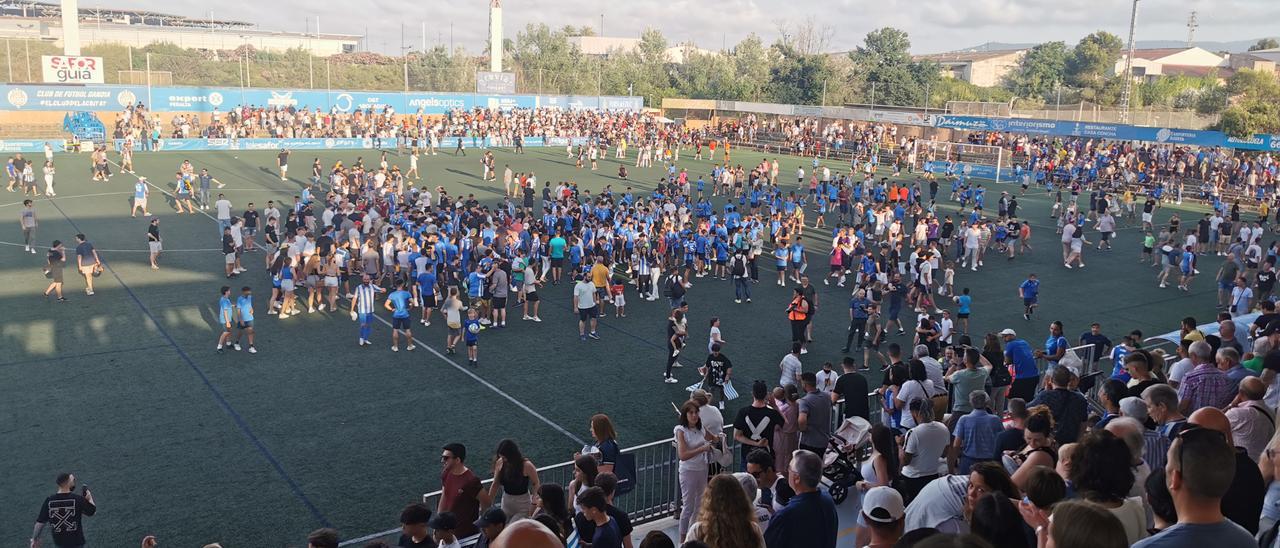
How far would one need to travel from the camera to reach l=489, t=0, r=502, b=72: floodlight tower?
81119 millimetres

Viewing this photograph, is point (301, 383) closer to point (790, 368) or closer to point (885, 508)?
point (790, 368)

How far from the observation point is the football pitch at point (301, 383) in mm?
11016

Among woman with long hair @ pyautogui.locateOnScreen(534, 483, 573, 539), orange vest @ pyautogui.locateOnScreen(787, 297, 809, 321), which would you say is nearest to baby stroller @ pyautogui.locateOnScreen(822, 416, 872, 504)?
woman with long hair @ pyautogui.locateOnScreen(534, 483, 573, 539)

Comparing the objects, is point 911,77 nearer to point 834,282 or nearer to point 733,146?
point 733,146

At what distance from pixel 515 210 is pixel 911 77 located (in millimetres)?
57103

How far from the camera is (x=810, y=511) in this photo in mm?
5676

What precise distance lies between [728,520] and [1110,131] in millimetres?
48548

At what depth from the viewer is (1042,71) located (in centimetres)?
8775

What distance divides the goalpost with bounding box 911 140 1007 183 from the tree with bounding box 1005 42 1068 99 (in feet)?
116

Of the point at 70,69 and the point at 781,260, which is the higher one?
the point at 70,69

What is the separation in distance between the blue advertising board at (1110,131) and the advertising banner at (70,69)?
49.3 meters

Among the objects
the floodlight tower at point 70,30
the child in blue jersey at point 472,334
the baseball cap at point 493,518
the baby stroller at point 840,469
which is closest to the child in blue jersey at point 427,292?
the child in blue jersey at point 472,334

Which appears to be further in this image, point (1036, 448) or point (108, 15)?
point (108, 15)

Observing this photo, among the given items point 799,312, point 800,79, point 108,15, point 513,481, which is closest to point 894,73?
point 800,79
